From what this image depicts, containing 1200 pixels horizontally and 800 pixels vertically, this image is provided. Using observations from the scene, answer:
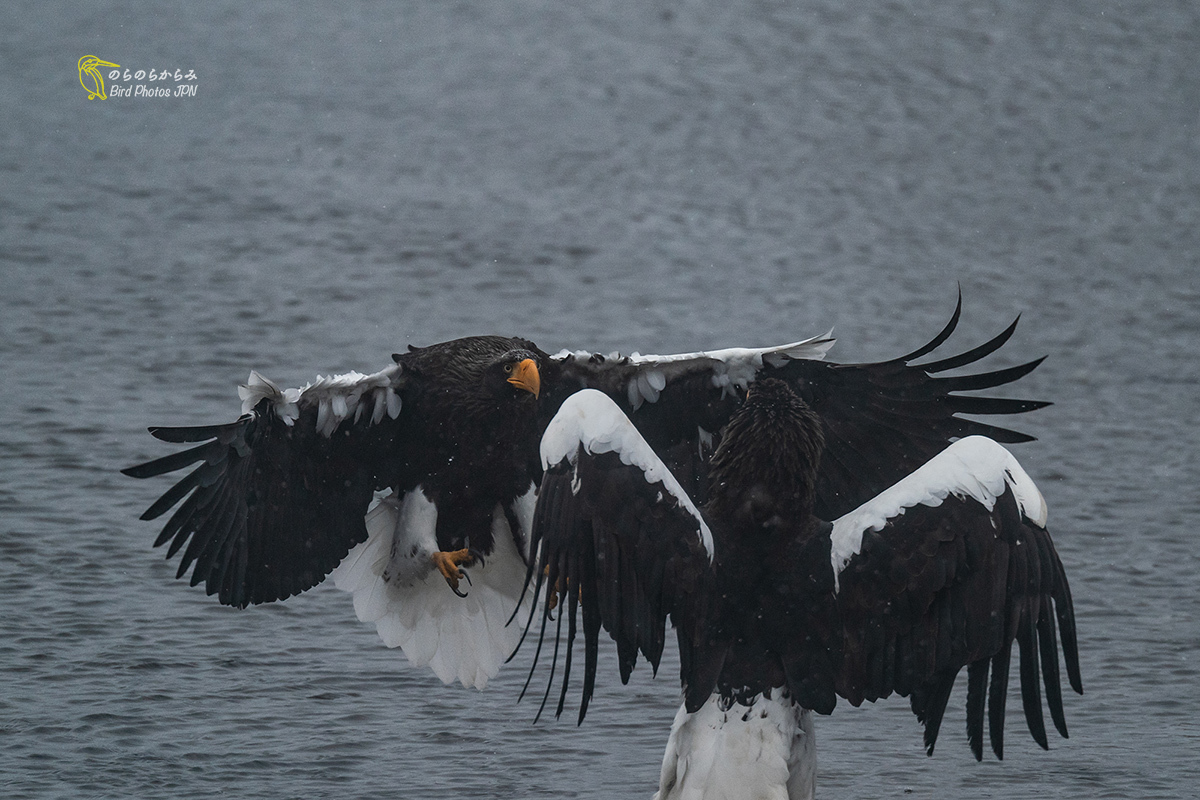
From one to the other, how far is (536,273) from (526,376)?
4.60 m

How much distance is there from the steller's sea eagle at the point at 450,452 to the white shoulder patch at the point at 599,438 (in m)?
0.99

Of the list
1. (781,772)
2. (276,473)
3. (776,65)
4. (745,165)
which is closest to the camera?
(781,772)

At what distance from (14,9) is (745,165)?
22.9ft

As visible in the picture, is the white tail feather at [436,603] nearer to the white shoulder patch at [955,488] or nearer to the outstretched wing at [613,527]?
the outstretched wing at [613,527]

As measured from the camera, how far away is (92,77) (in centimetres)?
1270

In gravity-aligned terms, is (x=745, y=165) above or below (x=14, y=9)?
below

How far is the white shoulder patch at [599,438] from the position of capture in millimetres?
3756

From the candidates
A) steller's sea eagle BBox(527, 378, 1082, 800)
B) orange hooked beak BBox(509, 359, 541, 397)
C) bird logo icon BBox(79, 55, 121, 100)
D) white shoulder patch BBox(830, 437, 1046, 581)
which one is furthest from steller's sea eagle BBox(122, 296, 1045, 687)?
bird logo icon BBox(79, 55, 121, 100)

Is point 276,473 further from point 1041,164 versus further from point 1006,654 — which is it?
point 1041,164

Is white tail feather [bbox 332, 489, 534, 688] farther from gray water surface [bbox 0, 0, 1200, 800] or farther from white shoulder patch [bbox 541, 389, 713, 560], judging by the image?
white shoulder patch [bbox 541, 389, 713, 560]

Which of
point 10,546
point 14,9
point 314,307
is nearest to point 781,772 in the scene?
point 10,546

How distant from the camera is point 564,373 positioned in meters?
5.01

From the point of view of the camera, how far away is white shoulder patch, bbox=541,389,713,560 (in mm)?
3756

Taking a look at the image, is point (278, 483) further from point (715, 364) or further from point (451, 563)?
point (715, 364)
